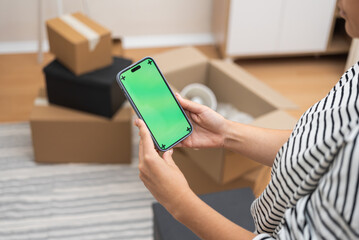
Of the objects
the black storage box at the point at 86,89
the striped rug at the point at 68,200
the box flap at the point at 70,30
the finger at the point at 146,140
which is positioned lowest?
the striped rug at the point at 68,200

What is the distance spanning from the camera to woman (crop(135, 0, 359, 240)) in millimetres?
551

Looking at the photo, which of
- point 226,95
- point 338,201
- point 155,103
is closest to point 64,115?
point 226,95

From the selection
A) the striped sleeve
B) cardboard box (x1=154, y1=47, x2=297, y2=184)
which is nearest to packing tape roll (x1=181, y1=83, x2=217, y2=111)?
cardboard box (x1=154, y1=47, x2=297, y2=184)

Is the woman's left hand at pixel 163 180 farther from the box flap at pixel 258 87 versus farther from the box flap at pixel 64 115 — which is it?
the box flap at pixel 64 115

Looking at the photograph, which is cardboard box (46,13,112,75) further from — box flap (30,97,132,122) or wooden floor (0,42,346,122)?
wooden floor (0,42,346,122)

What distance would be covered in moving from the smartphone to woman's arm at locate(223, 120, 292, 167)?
10 cm

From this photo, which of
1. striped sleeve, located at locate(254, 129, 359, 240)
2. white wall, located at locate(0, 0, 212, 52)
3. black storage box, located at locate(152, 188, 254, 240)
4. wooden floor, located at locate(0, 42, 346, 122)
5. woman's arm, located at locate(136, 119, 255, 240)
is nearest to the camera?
striped sleeve, located at locate(254, 129, 359, 240)

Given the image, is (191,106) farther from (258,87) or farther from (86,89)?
(86,89)

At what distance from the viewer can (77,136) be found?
184cm

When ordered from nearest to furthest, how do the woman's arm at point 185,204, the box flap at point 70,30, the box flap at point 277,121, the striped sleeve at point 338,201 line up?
the striped sleeve at point 338,201, the woman's arm at point 185,204, the box flap at point 277,121, the box flap at point 70,30

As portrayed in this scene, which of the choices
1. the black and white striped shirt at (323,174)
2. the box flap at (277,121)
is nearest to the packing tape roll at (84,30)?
the box flap at (277,121)

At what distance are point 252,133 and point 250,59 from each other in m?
1.93

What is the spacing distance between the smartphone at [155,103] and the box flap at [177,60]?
686 millimetres

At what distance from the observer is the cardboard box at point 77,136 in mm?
1801
